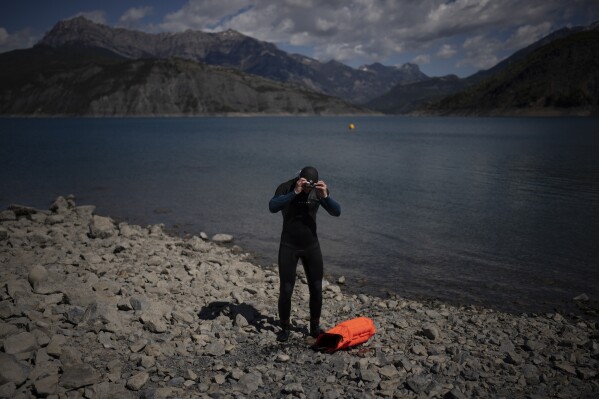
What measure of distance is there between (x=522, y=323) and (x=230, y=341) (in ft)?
24.8

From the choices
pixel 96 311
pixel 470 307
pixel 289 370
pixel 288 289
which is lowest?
pixel 470 307

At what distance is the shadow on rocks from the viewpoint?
8734 millimetres

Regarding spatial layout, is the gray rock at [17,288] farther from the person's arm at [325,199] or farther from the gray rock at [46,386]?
the person's arm at [325,199]

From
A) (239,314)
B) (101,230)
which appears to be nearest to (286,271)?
(239,314)

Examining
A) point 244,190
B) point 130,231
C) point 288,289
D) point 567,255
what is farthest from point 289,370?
point 244,190

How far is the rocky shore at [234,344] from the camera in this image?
20.9 ft

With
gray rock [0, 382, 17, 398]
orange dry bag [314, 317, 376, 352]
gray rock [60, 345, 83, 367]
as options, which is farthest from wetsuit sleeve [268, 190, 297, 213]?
gray rock [0, 382, 17, 398]

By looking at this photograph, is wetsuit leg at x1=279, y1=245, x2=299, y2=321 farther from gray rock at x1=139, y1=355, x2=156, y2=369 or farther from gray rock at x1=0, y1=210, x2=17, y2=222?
gray rock at x1=0, y1=210, x2=17, y2=222

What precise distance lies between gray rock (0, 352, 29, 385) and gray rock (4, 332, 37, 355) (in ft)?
0.99

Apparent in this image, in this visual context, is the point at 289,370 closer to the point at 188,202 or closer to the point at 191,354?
the point at 191,354

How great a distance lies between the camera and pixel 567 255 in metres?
16.2

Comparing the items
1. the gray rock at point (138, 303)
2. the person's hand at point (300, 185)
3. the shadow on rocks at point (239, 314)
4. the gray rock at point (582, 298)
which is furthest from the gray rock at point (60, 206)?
the gray rock at point (582, 298)

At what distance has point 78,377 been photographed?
6055 mm

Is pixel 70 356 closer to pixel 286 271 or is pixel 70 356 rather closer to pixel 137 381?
pixel 137 381
